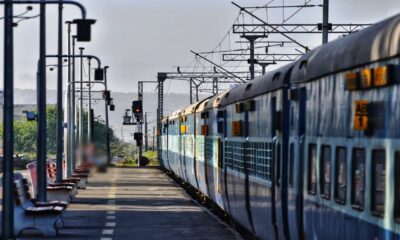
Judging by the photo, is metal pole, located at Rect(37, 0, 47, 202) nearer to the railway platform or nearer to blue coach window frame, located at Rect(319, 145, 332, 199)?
the railway platform

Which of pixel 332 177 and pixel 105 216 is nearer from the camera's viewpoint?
pixel 332 177

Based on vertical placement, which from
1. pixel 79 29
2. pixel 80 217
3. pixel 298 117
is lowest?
pixel 80 217

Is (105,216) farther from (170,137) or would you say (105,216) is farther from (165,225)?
(170,137)

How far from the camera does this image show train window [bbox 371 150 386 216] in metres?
11.1

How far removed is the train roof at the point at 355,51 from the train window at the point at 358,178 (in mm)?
833

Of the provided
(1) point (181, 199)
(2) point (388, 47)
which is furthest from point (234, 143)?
(1) point (181, 199)

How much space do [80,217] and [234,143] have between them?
27.9 ft

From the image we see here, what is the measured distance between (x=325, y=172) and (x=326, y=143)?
1.13ft

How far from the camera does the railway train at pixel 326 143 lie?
11.1 meters

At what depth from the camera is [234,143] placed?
83.5ft

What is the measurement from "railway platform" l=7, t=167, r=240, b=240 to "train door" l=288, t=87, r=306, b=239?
392cm

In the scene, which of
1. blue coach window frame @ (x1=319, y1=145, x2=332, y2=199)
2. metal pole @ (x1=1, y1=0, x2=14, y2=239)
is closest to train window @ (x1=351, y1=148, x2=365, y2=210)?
blue coach window frame @ (x1=319, y1=145, x2=332, y2=199)

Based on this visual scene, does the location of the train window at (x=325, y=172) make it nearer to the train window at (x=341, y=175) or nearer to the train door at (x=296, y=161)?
the train window at (x=341, y=175)

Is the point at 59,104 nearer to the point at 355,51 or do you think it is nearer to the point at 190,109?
the point at 190,109
